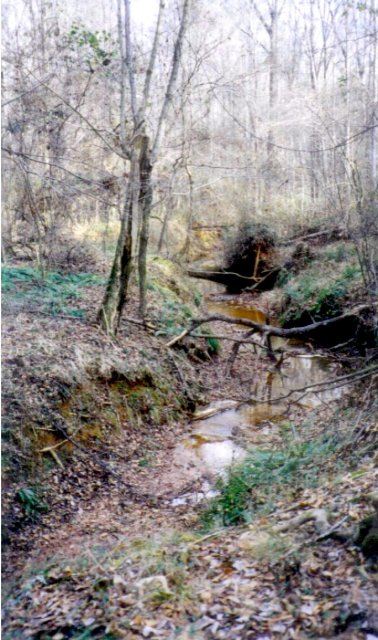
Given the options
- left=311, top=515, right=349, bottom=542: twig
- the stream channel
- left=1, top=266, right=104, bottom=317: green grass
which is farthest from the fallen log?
left=311, top=515, right=349, bottom=542: twig

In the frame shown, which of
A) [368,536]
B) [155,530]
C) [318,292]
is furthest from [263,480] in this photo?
[318,292]

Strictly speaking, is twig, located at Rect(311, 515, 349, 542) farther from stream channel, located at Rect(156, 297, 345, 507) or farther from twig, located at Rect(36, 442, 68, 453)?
twig, located at Rect(36, 442, 68, 453)

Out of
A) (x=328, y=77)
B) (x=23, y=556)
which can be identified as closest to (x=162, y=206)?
(x=328, y=77)

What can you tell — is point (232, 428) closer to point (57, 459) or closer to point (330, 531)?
point (57, 459)

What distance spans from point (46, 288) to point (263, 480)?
5.16m

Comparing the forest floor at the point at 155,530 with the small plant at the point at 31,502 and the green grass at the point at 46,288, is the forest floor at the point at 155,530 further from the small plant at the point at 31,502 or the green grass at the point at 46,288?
the green grass at the point at 46,288

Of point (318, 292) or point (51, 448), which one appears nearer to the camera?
point (51, 448)

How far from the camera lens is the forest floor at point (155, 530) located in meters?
3.53

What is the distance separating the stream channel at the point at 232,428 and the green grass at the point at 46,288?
2.71 meters

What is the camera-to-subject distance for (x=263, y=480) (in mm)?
6000

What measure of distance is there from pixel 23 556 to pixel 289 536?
225 cm

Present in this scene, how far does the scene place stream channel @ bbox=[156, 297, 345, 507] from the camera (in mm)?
6820

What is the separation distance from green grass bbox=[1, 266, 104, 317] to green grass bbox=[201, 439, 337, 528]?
155 inches

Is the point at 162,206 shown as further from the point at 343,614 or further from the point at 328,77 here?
the point at 343,614
